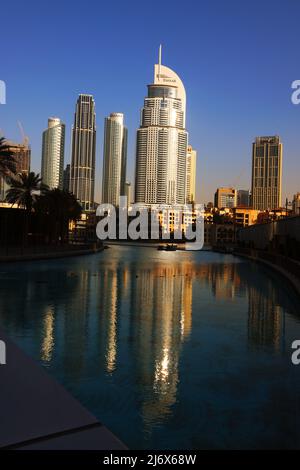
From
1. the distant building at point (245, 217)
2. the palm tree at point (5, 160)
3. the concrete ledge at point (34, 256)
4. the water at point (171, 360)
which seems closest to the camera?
the water at point (171, 360)

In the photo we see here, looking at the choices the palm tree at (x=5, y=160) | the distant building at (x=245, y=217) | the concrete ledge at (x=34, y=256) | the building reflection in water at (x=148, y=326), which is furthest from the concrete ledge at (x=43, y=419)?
the distant building at (x=245, y=217)

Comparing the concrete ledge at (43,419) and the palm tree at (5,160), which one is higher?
the palm tree at (5,160)

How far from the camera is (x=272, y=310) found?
1712 centimetres

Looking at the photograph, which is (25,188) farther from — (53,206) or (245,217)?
(245,217)

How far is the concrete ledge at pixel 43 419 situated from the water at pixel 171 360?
130 cm

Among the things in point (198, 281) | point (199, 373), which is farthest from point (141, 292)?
point (199, 373)

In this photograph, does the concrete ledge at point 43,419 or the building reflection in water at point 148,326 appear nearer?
the concrete ledge at point 43,419

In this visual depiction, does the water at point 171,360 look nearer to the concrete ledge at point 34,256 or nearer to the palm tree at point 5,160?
the concrete ledge at point 34,256

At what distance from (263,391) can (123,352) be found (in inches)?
130

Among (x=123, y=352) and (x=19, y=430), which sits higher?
(x=19, y=430)

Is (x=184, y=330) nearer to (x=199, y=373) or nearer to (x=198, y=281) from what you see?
(x=199, y=373)

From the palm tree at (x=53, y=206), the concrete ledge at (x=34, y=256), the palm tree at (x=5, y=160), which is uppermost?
the palm tree at (x=5, y=160)

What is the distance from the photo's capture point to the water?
619 centimetres

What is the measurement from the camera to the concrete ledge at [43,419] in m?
3.81
